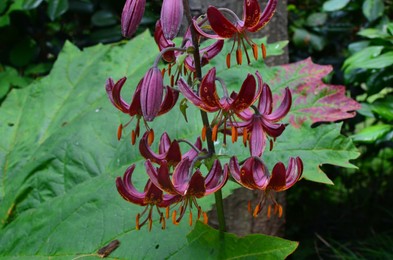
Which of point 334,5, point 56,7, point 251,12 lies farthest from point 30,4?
point 251,12

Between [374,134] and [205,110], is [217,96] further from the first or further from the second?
[374,134]

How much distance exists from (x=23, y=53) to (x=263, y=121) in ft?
6.83

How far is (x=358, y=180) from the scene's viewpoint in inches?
119

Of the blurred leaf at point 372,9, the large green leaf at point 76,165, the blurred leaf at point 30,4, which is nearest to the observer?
the large green leaf at point 76,165

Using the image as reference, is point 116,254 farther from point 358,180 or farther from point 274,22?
point 358,180

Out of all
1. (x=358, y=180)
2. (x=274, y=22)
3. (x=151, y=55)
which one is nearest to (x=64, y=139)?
(x=151, y=55)

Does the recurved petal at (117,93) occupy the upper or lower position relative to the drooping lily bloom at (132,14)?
lower

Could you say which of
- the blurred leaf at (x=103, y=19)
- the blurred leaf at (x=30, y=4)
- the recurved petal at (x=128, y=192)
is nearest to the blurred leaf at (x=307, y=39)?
the blurred leaf at (x=103, y=19)

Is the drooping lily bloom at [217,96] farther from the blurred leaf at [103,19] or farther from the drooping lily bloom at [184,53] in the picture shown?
the blurred leaf at [103,19]

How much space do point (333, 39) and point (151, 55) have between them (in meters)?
1.30

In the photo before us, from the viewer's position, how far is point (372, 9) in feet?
7.69

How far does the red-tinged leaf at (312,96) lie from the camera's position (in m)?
1.55

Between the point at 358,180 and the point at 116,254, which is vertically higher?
the point at 116,254

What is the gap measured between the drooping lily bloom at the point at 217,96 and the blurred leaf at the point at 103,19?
189 centimetres
